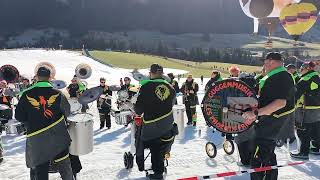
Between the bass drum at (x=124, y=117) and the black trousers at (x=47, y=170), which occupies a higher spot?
the bass drum at (x=124, y=117)

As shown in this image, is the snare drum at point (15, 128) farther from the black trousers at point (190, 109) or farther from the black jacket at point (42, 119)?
the black trousers at point (190, 109)

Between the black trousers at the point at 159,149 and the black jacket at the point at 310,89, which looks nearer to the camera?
the black trousers at the point at 159,149

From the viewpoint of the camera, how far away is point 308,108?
9.32 meters

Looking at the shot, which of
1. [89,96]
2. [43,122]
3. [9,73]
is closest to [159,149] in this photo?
[89,96]

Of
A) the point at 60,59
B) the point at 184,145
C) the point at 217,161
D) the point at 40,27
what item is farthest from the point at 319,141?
the point at 40,27

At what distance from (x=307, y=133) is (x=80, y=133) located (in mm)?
4996

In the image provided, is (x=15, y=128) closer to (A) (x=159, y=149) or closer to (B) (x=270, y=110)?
(A) (x=159, y=149)

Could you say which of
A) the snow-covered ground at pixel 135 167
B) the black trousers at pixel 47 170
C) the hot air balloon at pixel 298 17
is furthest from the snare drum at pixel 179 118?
the hot air balloon at pixel 298 17

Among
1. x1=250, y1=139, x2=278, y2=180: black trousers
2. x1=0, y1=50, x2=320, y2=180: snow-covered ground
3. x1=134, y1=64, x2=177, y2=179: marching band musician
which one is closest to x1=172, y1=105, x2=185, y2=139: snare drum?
x1=0, y1=50, x2=320, y2=180: snow-covered ground

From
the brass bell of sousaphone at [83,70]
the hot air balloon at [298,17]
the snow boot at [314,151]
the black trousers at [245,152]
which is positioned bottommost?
the snow boot at [314,151]

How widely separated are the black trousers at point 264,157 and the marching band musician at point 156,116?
181 centimetres

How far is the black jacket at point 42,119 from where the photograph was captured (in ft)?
20.1

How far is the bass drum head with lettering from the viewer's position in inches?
264

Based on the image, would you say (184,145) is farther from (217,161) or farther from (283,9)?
(283,9)
